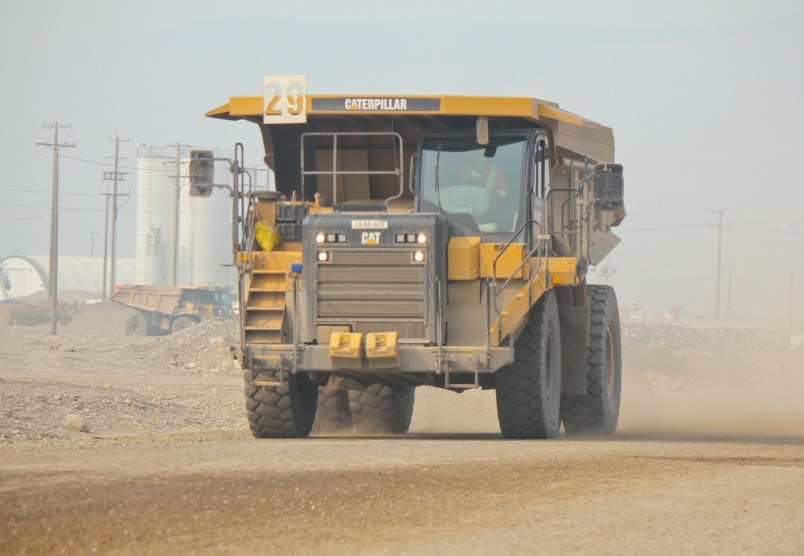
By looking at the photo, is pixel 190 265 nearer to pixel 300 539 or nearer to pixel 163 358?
pixel 163 358

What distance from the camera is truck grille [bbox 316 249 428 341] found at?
1447 cm

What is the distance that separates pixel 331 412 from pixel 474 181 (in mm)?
4147

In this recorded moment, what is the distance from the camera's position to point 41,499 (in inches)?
355

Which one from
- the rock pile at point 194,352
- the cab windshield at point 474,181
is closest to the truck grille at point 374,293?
the cab windshield at point 474,181

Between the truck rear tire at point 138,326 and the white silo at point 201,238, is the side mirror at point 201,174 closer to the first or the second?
the truck rear tire at point 138,326

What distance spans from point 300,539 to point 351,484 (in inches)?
89.3

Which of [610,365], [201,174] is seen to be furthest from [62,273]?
[201,174]

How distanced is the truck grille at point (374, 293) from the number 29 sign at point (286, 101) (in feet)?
5.36

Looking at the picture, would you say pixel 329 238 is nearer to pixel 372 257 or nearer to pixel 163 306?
pixel 372 257

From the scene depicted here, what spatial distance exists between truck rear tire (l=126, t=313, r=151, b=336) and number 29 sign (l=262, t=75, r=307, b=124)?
2209 inches

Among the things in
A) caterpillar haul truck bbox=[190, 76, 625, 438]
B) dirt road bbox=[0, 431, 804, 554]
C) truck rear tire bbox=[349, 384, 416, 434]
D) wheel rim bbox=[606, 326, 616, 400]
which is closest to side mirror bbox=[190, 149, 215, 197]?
caterpillar haul truck bbox=[190, 76, 625, 438]

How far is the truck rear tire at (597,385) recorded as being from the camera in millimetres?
17609

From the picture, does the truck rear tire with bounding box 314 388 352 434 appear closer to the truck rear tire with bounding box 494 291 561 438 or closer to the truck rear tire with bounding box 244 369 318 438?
the truck rear tire with bounding box 244 369 318 438

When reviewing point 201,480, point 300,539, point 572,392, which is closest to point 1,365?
point 572,392
